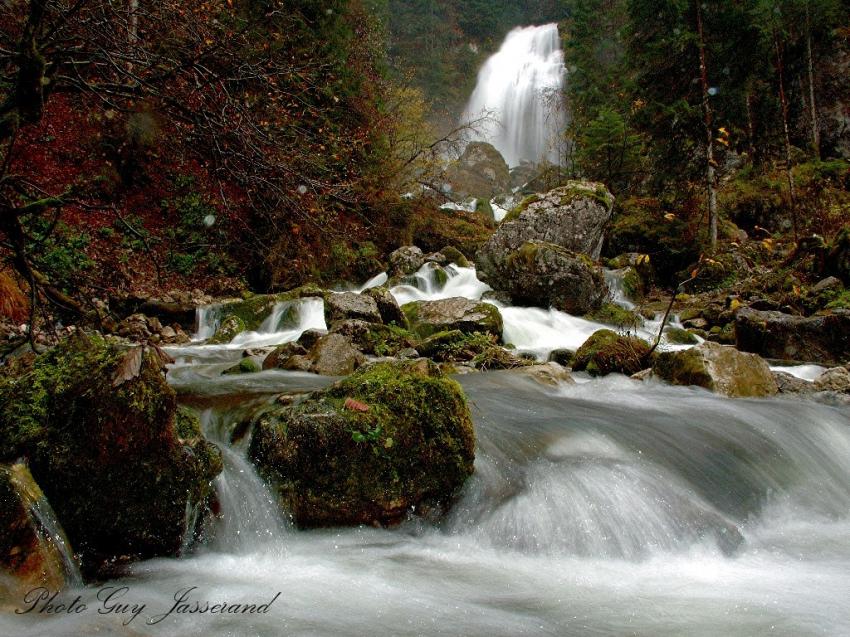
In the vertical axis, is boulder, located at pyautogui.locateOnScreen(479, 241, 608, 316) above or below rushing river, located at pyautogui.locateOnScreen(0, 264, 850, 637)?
above

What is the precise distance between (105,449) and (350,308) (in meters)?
6.31

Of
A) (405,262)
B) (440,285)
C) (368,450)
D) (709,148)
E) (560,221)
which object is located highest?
(709,148)

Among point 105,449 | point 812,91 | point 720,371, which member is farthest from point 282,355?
point 812,91

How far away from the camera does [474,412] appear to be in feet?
14.9

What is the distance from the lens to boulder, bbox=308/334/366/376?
6.36 metres

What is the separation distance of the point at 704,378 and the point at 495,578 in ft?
14.8

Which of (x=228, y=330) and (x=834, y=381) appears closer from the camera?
(x=834, y=381)

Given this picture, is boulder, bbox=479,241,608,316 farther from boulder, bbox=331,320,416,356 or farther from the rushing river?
the rushing river

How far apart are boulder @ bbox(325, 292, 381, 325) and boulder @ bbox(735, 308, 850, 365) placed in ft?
20.0

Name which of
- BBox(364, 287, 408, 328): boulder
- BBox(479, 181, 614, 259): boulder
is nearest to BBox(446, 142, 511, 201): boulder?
BBox(479, 181, 614, 259): boulder

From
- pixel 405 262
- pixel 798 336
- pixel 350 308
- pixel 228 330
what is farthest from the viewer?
pixel 405 262

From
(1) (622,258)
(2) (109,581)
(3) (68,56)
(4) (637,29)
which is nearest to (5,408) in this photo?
(2) (109,581)

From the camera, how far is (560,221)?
1290 centimetres

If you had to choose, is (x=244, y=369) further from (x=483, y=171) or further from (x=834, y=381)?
(x=483, y=171)
